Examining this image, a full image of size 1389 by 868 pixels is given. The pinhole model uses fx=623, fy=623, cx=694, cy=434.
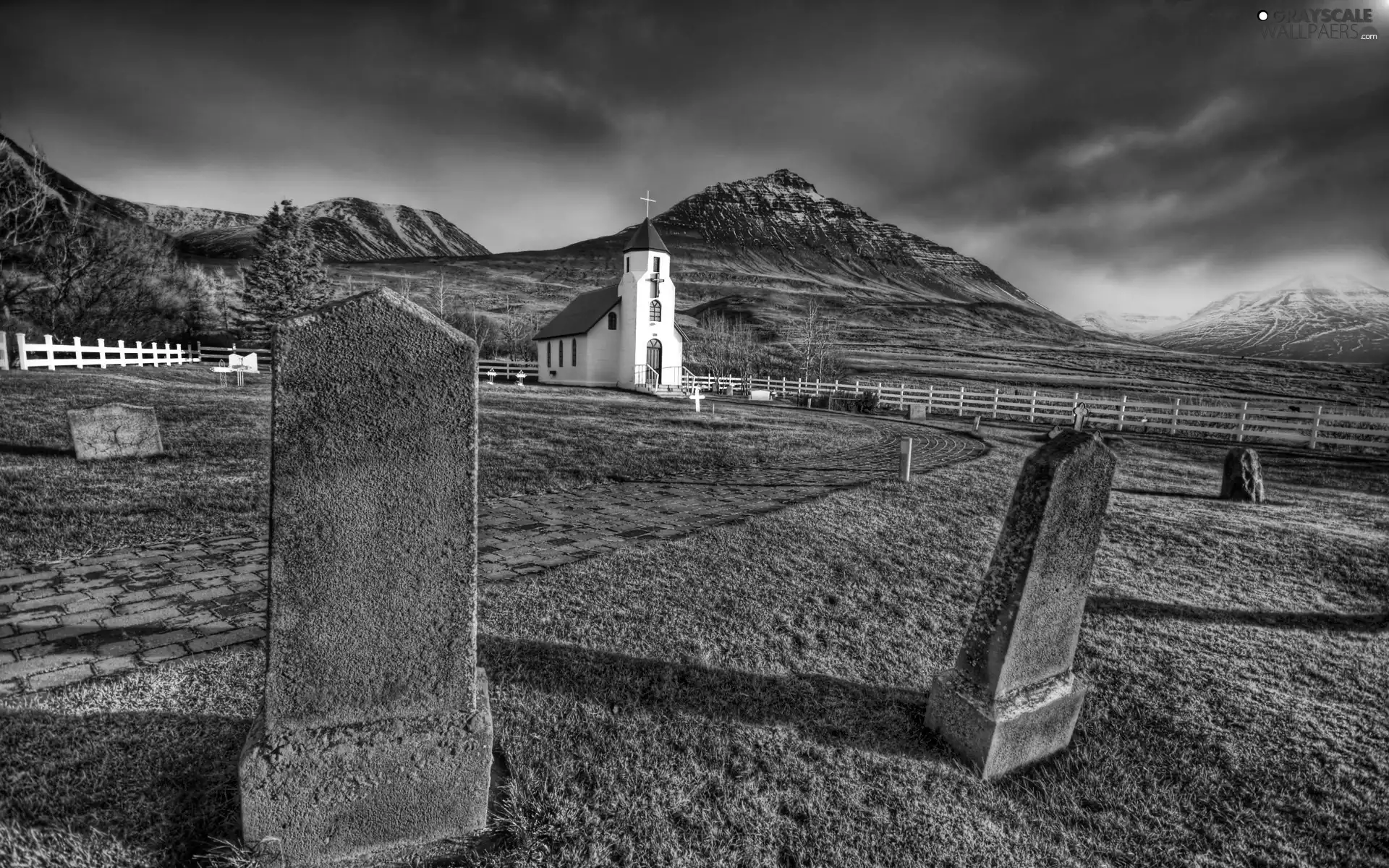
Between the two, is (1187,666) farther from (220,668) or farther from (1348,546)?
(220,668)

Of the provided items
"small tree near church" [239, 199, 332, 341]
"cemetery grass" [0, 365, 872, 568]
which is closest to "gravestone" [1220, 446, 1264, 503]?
"cemetery grass" [0, 365, 872, 568]

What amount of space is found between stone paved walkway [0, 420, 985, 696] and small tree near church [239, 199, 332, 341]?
43700mm

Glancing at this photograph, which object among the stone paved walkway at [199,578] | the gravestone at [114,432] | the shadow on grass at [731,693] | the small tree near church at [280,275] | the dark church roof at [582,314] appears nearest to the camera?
the shadow on grass at [731,693]

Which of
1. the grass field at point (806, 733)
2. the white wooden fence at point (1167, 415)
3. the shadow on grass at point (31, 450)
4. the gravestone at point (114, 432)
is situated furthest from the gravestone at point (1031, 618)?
the white wooden fence at point (1167, 415)

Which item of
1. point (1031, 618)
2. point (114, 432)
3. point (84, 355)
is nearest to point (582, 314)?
point (84, 355)

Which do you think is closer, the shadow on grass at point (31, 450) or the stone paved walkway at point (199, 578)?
the stone paved walkway at point (199, 578)

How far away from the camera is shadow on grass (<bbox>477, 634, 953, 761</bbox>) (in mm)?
3408

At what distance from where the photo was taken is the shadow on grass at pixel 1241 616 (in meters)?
5.43

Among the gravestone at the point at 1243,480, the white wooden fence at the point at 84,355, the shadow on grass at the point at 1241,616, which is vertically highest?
the white wooden fence at the point at 84,355

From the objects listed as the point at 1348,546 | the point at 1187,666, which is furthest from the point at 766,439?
the point at 1187,666

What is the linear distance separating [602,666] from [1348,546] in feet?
31.3

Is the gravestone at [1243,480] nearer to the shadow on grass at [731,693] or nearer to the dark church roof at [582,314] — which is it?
the shadow on grass at [731,693]

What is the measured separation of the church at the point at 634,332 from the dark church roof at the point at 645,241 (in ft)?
0.15

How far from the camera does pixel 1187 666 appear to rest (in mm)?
4504
